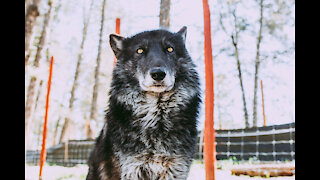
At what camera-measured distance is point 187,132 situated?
2.45m

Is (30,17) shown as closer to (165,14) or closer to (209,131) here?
(165,14)

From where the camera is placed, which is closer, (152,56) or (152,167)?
(152,167)

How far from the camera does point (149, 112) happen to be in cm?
256

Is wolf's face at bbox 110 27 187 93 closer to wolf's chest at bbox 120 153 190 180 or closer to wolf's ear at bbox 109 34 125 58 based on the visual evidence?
wolf's ear at bbox 109 34 125 58

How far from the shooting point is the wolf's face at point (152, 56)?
7.65 feet

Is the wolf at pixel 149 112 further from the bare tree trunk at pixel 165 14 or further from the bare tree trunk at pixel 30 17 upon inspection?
the bare tree trunk at pixel 30 17

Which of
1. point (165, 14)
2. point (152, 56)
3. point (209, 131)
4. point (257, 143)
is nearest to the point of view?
point (152, 56)

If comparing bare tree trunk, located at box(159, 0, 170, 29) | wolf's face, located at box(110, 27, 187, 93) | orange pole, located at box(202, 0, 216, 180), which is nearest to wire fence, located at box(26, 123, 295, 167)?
A: bare tree trunk, located at box(159, 0, 170, 29)

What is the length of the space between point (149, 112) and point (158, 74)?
0.45 metres

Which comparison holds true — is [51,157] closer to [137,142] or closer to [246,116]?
[246,116]

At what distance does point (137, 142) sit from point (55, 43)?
50.2ft

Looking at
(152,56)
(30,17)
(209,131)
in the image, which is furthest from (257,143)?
(30,17)
